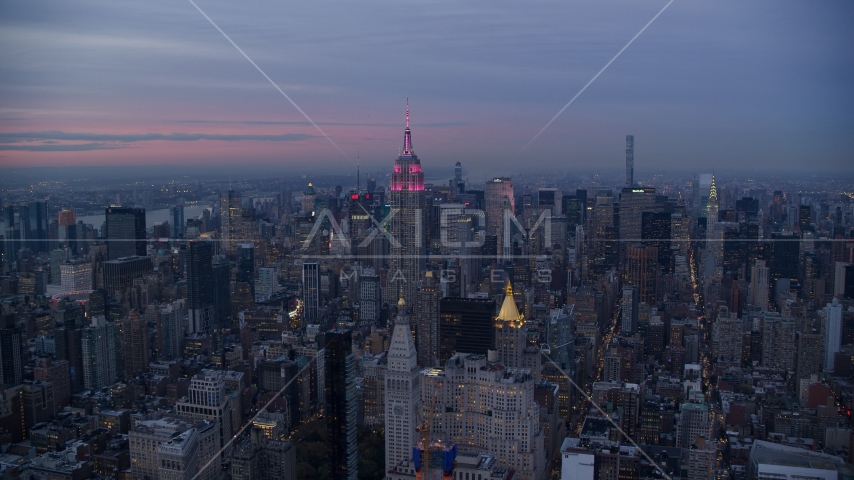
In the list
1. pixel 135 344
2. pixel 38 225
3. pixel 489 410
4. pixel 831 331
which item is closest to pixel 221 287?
pixel 135 344

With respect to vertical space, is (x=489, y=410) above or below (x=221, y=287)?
below

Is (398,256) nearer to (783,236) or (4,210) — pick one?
(783,236)

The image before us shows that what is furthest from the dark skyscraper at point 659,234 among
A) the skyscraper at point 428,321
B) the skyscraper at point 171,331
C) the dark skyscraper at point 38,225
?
the dark skyscraper at point 38,225

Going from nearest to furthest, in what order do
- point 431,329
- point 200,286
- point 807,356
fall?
point 807,356
point 431,329
point 200,286

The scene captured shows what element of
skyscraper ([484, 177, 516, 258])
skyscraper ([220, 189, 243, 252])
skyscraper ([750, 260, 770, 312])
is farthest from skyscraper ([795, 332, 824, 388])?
skyscraper ([220, 189, 243, 252])

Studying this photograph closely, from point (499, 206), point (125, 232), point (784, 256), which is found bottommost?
point (784, 256)

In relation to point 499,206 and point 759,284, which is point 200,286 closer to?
point 499,206

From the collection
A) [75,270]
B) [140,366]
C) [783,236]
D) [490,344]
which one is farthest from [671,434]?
[75,270]
